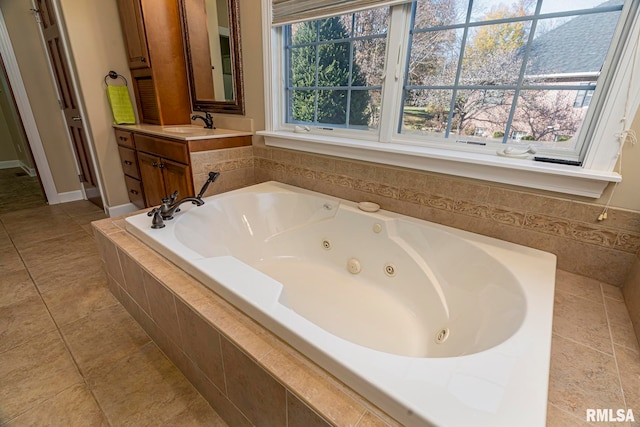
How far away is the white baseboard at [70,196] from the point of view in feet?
10.3

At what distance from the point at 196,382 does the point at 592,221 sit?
1.74 metres

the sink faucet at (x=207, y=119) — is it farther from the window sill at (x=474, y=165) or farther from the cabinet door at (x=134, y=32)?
the window sill at (x=474, y=165)

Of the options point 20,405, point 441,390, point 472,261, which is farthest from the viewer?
point 472,261

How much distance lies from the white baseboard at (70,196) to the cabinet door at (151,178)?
1.35m

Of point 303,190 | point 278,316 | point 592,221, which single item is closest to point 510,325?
point 592,221

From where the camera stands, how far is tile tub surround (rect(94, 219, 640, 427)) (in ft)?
2.31

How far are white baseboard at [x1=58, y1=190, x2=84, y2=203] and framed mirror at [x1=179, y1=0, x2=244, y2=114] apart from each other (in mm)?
1940

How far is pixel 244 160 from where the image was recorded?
2.31m

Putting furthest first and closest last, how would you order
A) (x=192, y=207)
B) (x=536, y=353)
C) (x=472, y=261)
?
(x=192, y=207) → (x=472, y=261) → (x=536, y=353)

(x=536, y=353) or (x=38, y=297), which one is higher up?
(x=536, y=353)

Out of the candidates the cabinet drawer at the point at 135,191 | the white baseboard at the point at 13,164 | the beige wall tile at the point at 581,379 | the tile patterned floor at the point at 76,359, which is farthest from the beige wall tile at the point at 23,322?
the white baseboard at the point at 13,164

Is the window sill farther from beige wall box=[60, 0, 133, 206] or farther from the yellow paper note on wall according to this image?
beige wall box=[60, 0, 133, 206]

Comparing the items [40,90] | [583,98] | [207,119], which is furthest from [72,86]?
[583,98]

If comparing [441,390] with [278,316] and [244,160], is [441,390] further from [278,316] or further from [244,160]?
[244,160]
